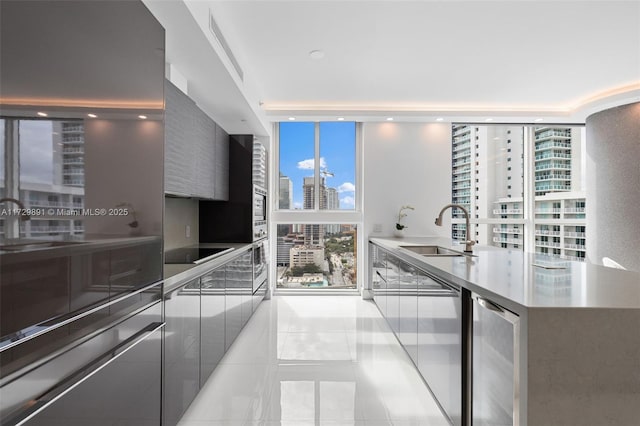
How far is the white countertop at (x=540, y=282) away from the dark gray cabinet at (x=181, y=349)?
4.76 ft

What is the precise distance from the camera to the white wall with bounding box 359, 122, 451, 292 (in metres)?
4.88

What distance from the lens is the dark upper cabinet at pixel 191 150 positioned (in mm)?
2188

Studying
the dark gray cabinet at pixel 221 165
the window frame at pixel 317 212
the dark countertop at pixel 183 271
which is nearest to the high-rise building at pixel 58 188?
the dark countertop at pixel 183 271

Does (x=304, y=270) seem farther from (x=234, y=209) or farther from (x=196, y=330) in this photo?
(x=196, y=330)

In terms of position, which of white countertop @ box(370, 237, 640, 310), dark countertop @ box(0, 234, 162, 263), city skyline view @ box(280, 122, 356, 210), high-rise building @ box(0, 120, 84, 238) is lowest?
white countertop @ box(370, 237, 640, 310)

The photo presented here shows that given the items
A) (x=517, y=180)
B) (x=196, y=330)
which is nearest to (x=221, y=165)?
(x=196, y=330)

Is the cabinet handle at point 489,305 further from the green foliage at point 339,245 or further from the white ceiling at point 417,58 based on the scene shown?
the green foliage at point 339,245

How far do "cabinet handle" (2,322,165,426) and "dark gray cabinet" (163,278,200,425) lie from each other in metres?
0.29

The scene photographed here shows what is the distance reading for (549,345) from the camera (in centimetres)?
112

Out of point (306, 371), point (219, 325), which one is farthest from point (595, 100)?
point (219, 325)

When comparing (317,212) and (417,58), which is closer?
(417,58)

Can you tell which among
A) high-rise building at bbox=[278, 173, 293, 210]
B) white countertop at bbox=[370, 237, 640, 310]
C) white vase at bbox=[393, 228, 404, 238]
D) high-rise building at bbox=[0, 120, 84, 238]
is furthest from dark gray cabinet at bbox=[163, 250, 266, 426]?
white vase at bbox=[393, 228, 404, 238]

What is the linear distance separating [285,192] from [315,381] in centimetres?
326

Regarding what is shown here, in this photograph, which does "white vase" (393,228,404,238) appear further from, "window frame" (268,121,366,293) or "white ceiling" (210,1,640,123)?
"white ceiling" (210,1,640,123)
